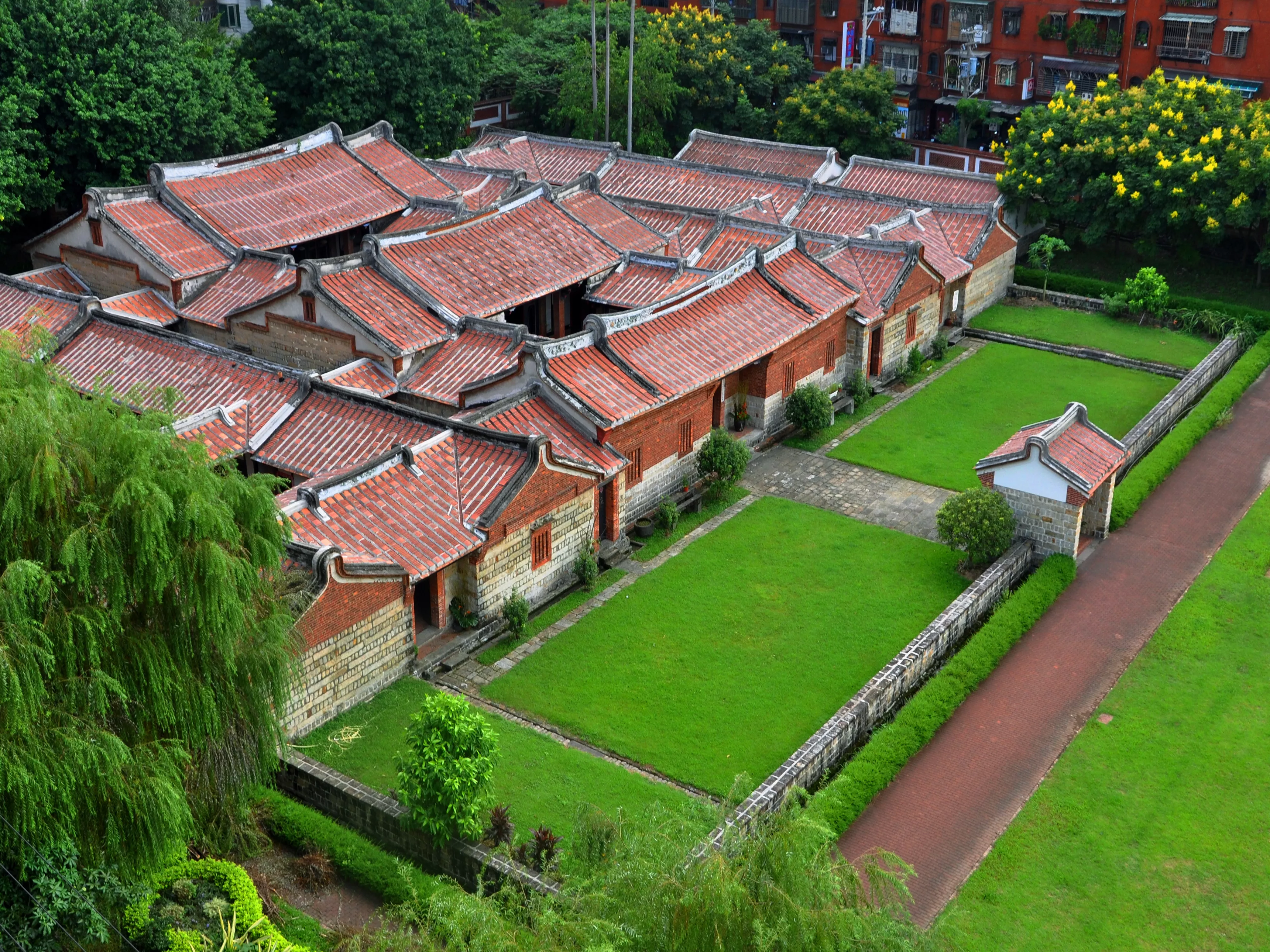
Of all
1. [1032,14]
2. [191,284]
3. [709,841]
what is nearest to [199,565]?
[709,841]

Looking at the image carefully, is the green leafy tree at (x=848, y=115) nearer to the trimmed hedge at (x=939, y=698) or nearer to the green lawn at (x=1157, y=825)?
the trimmed hedge at (x=939, y=698)

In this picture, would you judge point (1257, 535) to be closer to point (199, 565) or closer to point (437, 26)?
point (199, 565)

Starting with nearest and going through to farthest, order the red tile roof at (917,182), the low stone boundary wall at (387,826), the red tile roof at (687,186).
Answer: the low stone boundary wall at (387,826), the red tile roof at (687,186), the red tile roof at (917,182)

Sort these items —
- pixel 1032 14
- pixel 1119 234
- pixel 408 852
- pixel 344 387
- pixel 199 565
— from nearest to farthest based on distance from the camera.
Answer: pixel 199 565, pixel 408 852, pixel 344 387, pixel 1119 234, pixel 1032 14

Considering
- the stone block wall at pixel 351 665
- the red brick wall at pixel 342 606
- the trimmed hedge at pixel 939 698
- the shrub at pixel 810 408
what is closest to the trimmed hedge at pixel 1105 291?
the shrub at pixel 810 408

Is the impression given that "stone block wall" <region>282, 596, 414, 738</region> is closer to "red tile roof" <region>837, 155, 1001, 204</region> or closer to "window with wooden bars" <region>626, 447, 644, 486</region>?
"window with wooden bars" <region>626, 447, 644, 486</region>

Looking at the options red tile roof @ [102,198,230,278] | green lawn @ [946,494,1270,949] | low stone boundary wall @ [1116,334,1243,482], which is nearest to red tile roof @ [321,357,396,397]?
red tile roof @ [102,198,230,278]
